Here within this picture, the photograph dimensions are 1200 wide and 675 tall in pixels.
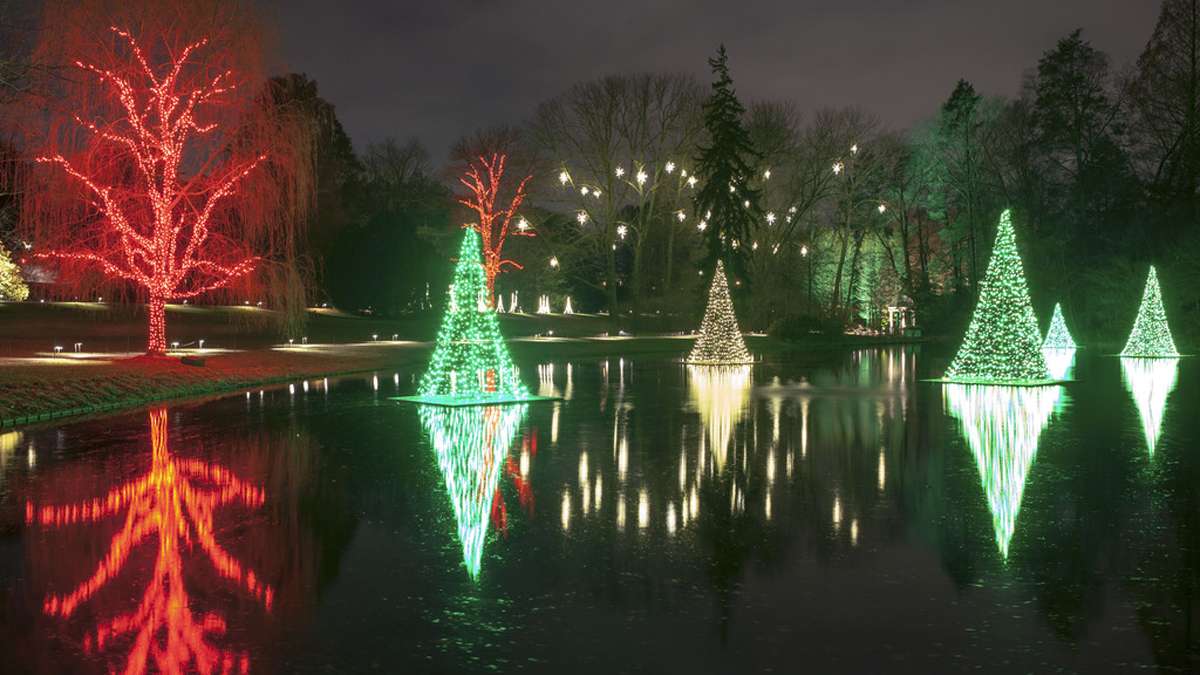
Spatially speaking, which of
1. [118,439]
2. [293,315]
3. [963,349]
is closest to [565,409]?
[118,439]

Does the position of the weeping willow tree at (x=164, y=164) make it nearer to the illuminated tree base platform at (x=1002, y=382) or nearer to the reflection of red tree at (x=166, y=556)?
the reflection of red tree at (x=166, y=556)

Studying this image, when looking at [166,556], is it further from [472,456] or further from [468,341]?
[468,341]

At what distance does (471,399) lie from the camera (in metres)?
21.1

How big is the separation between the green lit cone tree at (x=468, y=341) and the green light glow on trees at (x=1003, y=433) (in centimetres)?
927

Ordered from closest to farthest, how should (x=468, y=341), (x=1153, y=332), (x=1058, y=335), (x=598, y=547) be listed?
(x=598, y=547) < (x=468, y=341) < (x=1153, y=332) < (x=1058, y=335)

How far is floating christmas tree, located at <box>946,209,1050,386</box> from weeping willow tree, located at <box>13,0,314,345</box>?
1844 centimetres

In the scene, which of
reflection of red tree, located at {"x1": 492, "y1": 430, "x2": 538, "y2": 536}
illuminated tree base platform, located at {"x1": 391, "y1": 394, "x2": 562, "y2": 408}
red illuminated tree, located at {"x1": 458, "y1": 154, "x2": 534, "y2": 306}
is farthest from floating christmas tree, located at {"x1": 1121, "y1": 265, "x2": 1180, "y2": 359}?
reflection of red tree, located at {"x1": 492, "y1": 430, "x2": 538, "y2": 536}

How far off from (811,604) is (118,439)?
11852 millimetres

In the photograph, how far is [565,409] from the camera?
20.1 m

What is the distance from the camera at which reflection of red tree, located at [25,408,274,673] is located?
227 inches

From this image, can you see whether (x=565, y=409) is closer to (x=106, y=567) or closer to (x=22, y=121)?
(x=106, y=567)

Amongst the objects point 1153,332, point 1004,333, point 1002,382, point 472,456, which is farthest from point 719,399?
point 1153,332

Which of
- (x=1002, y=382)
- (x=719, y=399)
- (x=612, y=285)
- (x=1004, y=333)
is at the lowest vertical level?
(x=719, y=399)

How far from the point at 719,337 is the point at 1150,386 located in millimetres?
14685
